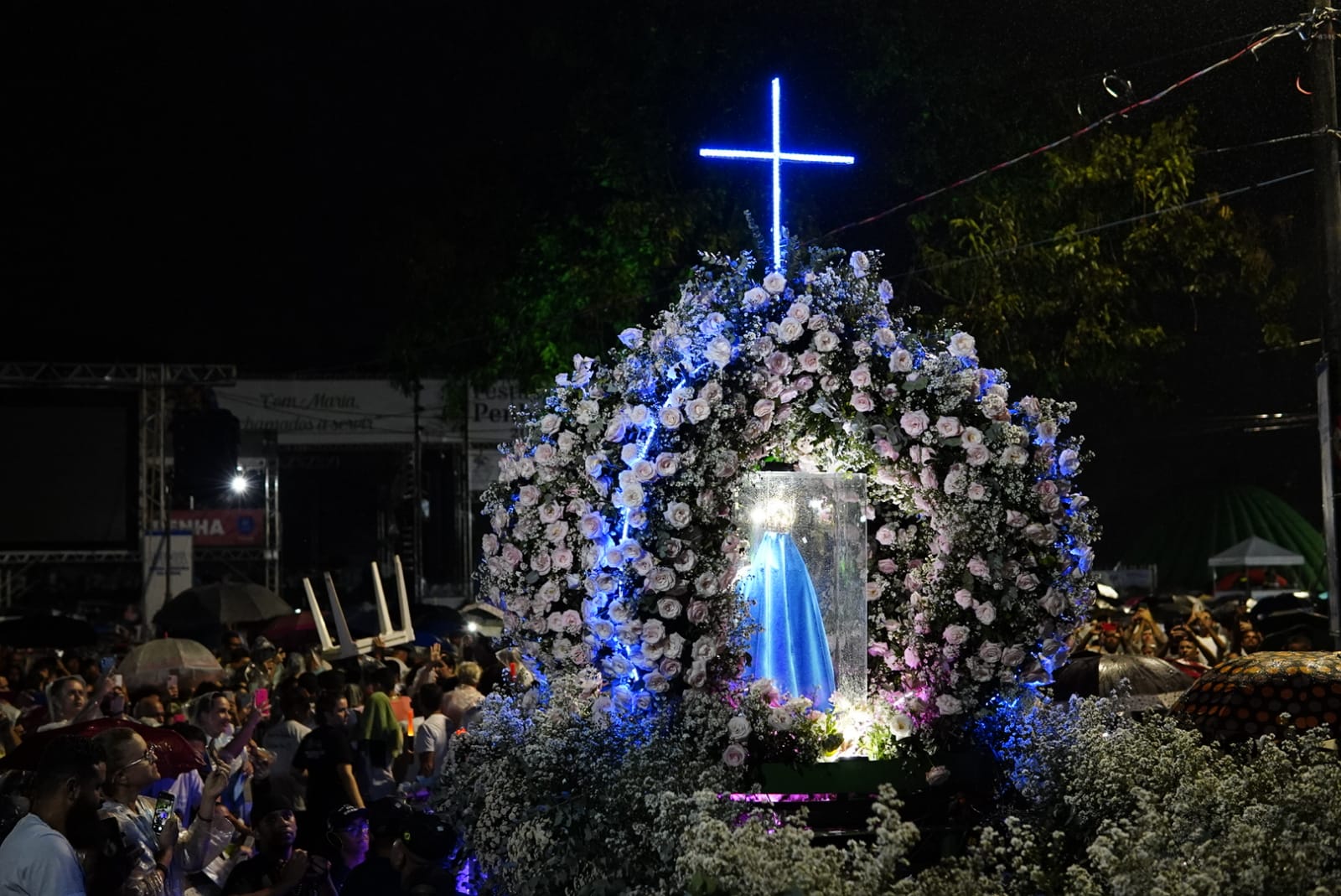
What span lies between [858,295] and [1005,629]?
72.2 inches

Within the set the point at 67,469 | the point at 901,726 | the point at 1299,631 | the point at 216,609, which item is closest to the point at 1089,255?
the point at 1299,631

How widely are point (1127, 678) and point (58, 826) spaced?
26.8 feet

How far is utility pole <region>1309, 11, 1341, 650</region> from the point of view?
12.5 meters

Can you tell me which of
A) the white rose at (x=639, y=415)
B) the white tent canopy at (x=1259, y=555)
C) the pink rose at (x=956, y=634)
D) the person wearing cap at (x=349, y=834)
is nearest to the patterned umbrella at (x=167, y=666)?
the person wearing cap at (x=349, y=834)

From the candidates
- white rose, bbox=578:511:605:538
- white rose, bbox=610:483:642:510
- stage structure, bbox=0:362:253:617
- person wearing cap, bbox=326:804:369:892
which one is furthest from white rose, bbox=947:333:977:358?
stage structure, bbox=0:362:253:617

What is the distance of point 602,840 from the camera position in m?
7.06

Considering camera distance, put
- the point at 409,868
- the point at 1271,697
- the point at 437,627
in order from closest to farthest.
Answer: the point at 409,868 < the point at 1271,697 < the point at 437,627

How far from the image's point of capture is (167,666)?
16938 millimetres

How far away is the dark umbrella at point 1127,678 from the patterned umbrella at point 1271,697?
3.81 m

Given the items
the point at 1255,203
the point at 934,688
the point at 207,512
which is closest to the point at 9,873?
the point at 934,688

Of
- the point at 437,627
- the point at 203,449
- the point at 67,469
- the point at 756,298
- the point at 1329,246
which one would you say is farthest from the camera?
the point at 67,469

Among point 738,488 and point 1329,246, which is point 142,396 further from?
point 738,488

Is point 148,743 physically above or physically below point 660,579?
below

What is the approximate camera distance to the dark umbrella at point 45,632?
847 inches
